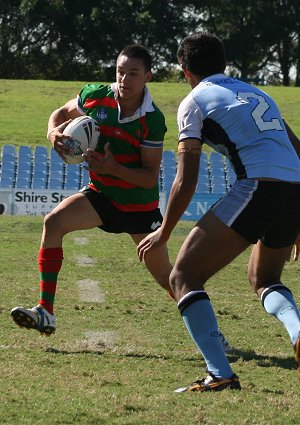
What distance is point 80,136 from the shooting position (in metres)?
6.89

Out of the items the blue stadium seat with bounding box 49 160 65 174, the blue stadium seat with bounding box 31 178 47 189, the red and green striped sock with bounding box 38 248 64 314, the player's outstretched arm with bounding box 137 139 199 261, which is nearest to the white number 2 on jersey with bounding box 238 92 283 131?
the player's outstretched arm with bounding box 137 139 199 261

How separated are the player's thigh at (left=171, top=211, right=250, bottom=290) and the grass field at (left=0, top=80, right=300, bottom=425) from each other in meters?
0.63

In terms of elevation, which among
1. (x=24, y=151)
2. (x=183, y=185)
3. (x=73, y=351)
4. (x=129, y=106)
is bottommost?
(x=24, y=151)

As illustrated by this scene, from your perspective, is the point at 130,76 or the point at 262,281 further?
the point at 130,76

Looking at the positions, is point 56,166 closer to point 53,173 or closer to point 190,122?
point 53,173

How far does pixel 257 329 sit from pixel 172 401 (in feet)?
9.93

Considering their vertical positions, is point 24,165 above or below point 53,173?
above

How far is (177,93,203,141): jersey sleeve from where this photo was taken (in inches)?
205

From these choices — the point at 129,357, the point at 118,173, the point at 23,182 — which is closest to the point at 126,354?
the point at 129,357

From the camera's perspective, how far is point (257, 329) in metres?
7.97


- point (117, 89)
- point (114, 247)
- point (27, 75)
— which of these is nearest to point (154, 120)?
point (117, 89)

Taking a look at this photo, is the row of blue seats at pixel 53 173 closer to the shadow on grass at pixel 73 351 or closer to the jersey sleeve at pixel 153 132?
the jersey sleeve at pixel 153 132

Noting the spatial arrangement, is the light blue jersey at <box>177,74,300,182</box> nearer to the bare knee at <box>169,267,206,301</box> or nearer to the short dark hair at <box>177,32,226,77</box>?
the short dark hair at <box>177,32,226,77</box>

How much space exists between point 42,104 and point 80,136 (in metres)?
31.4
